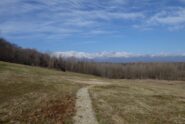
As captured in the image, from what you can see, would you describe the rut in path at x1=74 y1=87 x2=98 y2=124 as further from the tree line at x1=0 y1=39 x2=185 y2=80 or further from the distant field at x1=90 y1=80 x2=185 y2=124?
the tree line at x1=0 y1=39 x2=185 y2=80

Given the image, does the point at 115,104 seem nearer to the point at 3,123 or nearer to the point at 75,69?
the point at 3,123

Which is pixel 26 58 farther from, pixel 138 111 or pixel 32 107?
pixel 138 111

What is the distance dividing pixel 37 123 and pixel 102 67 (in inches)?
5326

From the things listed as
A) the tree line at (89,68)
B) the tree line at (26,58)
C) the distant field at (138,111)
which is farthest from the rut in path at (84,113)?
the tree line at (89,68)

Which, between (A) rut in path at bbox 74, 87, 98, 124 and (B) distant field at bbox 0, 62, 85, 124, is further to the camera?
(B) distant field at bbox 0, 62, 85, 124

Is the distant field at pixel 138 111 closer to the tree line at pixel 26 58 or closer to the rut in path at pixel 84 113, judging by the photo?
the rut in path at pixel 84 113

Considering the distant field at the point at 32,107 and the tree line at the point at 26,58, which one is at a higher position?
the tree line at the point at 26,58

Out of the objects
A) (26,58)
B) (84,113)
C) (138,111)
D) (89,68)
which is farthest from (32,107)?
(89,68)

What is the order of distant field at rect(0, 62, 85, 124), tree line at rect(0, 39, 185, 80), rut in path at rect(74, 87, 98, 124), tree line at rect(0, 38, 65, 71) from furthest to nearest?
tree line at rect(0, 39, 185, 80) → tree line at rect(0, 38, 65, 71) → distant field at rect(0, 62, 85, 124) → rut in path at rect(74, 87, 98, 124)

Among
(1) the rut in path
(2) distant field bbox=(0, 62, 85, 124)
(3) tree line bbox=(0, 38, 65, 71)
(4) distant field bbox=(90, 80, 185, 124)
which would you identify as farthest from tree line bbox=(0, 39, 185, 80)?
(1) the rut in path

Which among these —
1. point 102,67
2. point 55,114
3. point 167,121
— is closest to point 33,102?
point 55,114

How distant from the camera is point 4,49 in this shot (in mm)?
129125

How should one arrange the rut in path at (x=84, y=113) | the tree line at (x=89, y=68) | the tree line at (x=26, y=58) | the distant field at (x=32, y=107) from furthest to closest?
the tree line at (x=89, y=68) → the tree line at (x=26, y=58) → the distant field at (x=32, y=107) → the rut in path at (x=84, y=113)

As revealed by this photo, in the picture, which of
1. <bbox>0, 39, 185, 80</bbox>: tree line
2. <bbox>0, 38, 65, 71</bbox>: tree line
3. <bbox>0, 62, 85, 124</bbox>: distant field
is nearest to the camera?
<bbox>0, 62, 85, 124</bbox>: distant field
